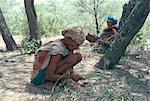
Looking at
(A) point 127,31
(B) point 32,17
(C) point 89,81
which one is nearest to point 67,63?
(C) point 89,81

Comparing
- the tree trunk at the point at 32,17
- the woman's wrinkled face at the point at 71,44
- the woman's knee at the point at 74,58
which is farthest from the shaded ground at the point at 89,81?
the tree trunk at the point at 32,17

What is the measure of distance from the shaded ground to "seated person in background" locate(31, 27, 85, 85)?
12 cm

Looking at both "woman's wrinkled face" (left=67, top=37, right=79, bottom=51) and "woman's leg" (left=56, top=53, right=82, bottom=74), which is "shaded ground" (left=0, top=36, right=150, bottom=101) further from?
"woman's wrinkled face" (left=67, top=37, right=79, bottom=51)

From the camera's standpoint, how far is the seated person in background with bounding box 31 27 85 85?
5266mm

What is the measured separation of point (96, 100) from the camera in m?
4.73

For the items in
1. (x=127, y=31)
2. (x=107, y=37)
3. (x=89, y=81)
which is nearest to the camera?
(x=89, y=81)

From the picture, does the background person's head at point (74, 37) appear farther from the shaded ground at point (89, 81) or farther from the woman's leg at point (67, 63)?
the shaded ground at point (89, 81)

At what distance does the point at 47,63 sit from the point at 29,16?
3.79 meters

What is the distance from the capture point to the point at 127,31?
6.66 meters

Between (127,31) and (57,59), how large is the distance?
179 cm

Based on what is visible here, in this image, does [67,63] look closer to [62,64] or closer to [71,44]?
[62,64]

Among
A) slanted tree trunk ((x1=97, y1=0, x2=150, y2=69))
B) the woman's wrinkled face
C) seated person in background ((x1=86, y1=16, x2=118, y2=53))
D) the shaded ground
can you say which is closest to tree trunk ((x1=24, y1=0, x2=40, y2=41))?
the shaded ground

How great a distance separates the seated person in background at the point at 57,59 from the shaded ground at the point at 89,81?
120 millimetres

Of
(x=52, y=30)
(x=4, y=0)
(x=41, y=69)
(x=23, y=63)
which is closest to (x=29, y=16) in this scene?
(x=23, y=63)
